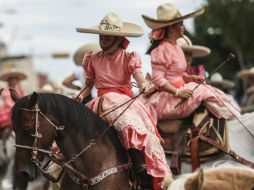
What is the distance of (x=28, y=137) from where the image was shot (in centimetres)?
891

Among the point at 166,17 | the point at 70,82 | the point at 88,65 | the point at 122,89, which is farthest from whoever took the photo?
the point at 70,82

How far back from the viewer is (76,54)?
48.9ft

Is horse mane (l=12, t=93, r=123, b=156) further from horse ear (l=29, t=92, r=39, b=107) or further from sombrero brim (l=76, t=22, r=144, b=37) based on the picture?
sombrero brim (l=76, t=22, r=144, b=37)

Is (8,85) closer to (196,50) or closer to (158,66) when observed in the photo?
(196,50)

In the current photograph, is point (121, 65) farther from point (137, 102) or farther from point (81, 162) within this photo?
point (81, 162)

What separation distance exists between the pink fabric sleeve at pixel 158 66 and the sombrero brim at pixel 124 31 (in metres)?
0.43

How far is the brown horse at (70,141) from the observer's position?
891cm

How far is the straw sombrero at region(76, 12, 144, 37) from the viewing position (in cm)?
969

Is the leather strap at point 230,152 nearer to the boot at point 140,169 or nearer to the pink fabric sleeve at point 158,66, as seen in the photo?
the pink fabric sleeve at point 158,66

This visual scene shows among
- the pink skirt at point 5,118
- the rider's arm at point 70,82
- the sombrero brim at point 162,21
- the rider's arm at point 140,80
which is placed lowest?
the pink skirt at point 5,118

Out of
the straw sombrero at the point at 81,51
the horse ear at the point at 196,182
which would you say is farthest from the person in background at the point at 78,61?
the horse ear at the point at 196,182

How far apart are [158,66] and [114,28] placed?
0.83m

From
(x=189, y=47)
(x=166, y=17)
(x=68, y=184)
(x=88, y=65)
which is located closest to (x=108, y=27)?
(x=88, y=65)

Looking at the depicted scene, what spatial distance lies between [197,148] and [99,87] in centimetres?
140
